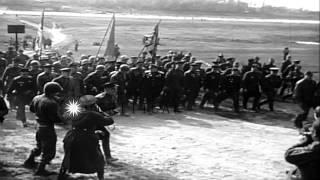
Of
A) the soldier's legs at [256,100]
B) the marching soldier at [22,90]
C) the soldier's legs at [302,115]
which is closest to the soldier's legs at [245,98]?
the soldier's legs at [256,100]

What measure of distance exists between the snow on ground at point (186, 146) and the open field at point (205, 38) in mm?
13657

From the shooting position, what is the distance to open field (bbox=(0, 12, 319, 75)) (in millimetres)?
29216

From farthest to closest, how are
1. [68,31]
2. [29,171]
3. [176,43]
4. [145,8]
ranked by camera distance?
[176,43], [68,31], [145,8], [29,171]

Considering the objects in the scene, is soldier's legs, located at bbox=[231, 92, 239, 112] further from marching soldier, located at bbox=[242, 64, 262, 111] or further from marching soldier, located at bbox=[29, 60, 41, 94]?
marching soldier, located at bbox=[29, 60, 41, 94]

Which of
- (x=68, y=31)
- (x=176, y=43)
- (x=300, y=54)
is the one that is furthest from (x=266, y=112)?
(x=176, y=43)

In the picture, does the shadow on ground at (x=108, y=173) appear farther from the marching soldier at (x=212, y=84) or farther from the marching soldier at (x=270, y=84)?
the marching soldier at (x=270, y=84)

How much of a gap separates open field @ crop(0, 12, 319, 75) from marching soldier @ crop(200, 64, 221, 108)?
11.4m

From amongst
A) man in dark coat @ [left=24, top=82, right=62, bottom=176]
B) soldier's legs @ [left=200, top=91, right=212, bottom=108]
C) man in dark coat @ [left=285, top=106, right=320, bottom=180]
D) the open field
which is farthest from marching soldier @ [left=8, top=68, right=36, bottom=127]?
the open field

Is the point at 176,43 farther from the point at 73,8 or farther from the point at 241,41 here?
the point at 73,8

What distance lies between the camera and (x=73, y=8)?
1555 centimetres

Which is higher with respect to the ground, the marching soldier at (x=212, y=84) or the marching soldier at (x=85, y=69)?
the marching soldier at (x=85, y=69)

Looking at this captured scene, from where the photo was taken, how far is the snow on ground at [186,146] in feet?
28.6

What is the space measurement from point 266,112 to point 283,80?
9.81 feet

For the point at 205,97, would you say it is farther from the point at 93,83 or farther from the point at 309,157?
the point at 309,157
